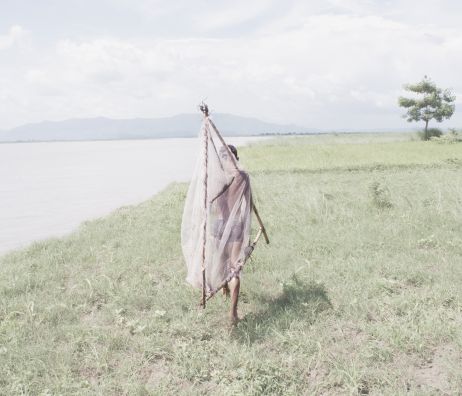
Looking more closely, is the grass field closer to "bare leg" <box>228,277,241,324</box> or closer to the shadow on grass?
the shadow on grass

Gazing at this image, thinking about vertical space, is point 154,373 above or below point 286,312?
below

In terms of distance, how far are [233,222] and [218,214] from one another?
26cm

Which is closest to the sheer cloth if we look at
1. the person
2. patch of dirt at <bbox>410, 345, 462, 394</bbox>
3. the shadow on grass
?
the person

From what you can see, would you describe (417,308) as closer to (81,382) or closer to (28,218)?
(81,382)

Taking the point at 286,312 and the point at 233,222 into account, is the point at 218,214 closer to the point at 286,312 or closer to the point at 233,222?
the point at 233,222

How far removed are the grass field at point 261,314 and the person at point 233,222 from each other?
0.71 meters

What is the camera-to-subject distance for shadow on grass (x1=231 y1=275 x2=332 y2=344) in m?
5.77

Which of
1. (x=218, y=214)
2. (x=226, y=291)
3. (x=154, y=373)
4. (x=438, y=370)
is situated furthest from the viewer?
(x=226, y=291)

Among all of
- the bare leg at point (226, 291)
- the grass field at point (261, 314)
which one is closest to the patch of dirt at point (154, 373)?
the grass field at point (261, 314)

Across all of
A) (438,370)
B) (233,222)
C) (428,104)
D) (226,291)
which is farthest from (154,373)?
(428,104)

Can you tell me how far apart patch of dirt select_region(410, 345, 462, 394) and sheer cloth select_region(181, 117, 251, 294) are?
2351 millimetres

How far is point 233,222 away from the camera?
597 centimetres

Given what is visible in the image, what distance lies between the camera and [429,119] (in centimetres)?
4978

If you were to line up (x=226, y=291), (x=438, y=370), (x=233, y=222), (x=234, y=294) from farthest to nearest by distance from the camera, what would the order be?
(x=226, y=291), (x=233, y=222), (x=234, y=294), (x=438, y=370)
